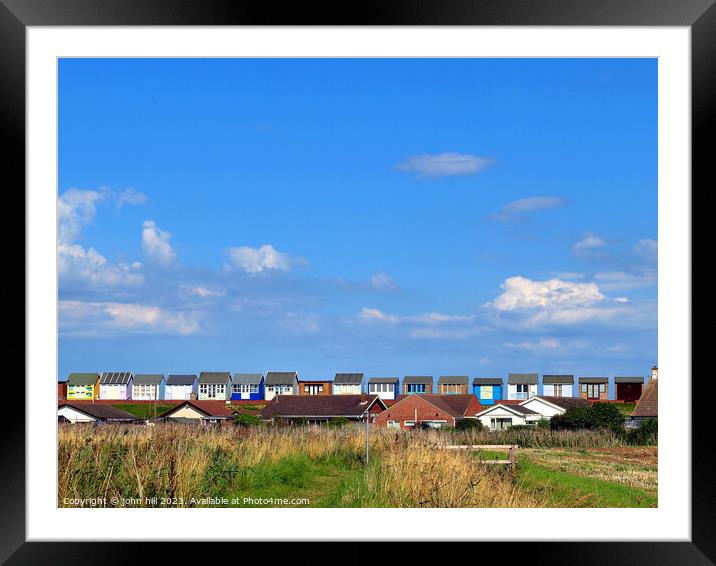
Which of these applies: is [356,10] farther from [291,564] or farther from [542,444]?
[542,444]

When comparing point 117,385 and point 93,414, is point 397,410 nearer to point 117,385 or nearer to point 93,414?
point 117,385

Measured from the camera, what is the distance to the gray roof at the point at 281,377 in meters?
6.06

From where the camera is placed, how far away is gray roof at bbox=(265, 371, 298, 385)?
6.06 meters

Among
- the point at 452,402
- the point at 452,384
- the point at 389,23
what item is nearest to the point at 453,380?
the point at 452,384

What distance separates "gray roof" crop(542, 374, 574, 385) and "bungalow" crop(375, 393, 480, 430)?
801 millimetres

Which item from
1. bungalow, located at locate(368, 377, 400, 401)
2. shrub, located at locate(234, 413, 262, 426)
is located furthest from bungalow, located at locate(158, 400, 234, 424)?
bungalow, located at locate(368, 377, 400, 401)

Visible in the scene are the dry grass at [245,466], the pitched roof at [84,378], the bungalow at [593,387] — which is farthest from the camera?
the bungalow at [593,387]

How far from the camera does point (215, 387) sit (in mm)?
6055

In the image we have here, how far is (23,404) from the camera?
6.98ft

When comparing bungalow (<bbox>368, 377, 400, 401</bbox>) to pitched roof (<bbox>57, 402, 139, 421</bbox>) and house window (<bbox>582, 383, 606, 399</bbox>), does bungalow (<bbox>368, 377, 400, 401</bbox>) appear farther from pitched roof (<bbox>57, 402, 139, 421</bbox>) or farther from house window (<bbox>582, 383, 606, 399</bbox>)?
pitched roof (<bbox>57, 402, 139, 421</bbox>)

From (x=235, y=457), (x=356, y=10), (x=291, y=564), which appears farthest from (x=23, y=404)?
(x=235, y=457)

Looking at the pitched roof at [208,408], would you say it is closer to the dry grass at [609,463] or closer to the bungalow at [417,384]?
the bungalow at [417,384]

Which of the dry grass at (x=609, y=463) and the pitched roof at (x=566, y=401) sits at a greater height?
the pitched roof at (x=566, y=401)

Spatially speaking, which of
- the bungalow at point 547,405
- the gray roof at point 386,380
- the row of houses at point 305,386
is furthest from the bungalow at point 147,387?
the bungalow at point 547,405
